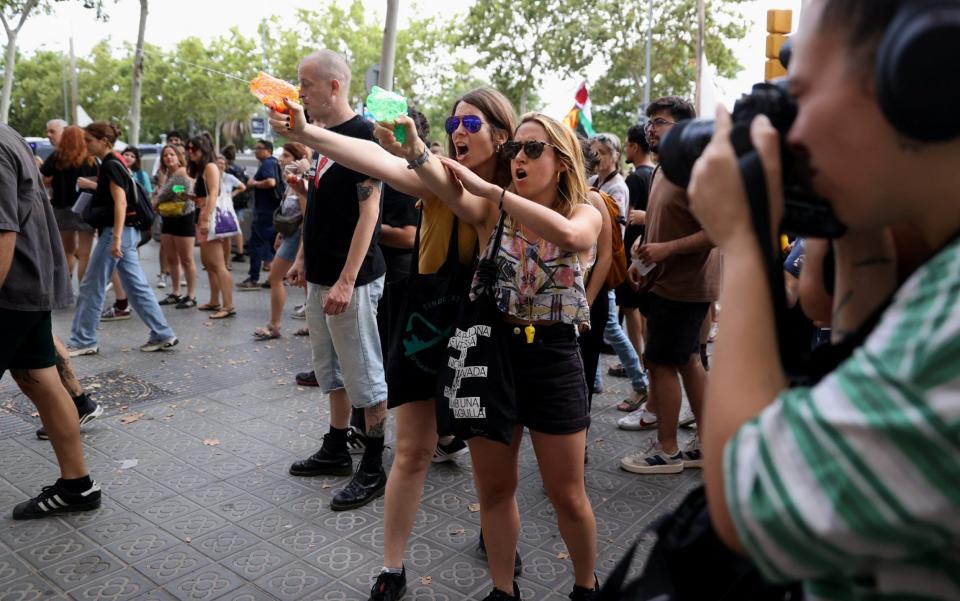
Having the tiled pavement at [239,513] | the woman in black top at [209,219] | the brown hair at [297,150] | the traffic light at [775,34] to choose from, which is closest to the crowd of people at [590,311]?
the tiled pavement at [239,513]

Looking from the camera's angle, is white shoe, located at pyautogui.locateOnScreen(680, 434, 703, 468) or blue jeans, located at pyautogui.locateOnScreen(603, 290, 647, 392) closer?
white shoe, located at pyautogui.locateOnScreen(680, 434, 703, 468)

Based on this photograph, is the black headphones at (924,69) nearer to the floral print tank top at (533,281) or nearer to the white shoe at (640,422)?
the floral print tank top at (533,281)

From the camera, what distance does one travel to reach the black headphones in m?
0.83

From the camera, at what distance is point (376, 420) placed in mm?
4234

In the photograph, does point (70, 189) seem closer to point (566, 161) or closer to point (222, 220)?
point (222, 220)

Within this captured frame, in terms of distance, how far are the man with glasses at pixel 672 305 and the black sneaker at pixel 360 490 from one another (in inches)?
60.4

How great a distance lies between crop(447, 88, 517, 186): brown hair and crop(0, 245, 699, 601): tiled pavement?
5.86 ft

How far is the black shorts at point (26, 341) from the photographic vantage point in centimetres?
362

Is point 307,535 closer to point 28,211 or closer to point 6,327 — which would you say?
point 6,327

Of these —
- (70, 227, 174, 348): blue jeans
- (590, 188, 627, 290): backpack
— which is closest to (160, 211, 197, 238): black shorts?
(70, 227, 174, 348): blue jeans

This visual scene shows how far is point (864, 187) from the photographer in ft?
3.06

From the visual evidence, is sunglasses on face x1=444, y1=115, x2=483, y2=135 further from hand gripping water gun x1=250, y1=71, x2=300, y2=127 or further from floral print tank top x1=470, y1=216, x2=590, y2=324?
hand gripping water gun x1=250, y1=71, x2=300, y2=127

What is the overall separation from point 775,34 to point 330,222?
18.2ft

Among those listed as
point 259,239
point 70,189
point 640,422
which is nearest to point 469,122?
point 640,422
